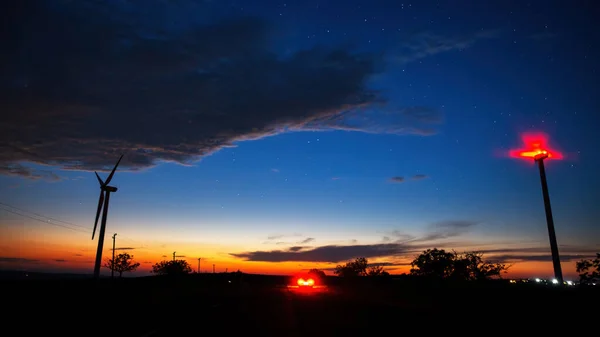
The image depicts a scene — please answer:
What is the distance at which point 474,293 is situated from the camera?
71.7ft

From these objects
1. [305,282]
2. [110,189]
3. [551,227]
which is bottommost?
[305,282]

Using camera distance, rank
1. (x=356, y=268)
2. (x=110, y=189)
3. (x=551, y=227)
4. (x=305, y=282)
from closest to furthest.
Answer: (x=551, y=227), (x=305, y=282), (x=110, y=189), (x=356, y=268)

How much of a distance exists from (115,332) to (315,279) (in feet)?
132

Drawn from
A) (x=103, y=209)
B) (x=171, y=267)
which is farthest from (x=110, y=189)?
(x=171, y=267)

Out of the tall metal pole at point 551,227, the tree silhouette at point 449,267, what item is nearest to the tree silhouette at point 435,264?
the tree silhouette at point 449,267

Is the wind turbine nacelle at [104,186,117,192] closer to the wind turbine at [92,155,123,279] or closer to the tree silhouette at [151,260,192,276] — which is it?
the wind turbine at [92,155,123,279]

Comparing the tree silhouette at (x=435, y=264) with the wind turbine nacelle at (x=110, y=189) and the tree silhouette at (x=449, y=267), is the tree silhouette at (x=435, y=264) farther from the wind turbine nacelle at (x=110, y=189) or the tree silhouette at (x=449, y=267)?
the wind turbine nacelle at (x=110, y=189)

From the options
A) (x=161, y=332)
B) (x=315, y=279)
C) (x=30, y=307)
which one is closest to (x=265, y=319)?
(x=161, y=332)

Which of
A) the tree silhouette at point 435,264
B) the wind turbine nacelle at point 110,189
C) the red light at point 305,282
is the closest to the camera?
the red light at point 305,282

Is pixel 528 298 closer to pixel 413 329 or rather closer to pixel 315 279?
pixel 413 329

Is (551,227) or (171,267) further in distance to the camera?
(171,267)

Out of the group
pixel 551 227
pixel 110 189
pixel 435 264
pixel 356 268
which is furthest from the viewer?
pixel 356 268

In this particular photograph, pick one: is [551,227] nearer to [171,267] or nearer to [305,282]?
[305,282]

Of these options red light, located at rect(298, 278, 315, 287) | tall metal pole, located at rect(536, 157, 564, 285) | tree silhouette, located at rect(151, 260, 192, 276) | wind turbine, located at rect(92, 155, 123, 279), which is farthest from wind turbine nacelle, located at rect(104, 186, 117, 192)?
tree silhouette, located at rect(151, 260, 192, 276)
